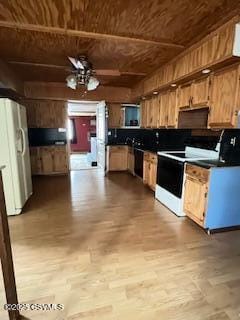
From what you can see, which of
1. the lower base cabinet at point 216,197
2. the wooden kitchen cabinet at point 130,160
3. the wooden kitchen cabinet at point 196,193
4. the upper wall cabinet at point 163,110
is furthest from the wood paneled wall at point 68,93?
the lower base cabinet at point 216,197

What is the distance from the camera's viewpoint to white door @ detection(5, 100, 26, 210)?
2918mm

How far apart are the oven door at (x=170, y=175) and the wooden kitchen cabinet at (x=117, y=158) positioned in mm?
2224

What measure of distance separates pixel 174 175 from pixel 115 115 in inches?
129

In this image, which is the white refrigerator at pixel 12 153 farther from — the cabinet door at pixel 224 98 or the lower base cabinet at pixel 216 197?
the cabinet door at pixel 224 98

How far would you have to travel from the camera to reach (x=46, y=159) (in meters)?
5.49

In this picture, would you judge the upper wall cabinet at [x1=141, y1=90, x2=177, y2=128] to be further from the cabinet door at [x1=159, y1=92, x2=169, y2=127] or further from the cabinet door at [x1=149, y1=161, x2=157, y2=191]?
the cabinet door at [x1=149, y1=161, x2=157, y2=191]

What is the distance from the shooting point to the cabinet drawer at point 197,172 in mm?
2531

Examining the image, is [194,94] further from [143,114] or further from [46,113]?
[46,113]

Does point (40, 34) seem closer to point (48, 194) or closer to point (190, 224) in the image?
point (48, 194)

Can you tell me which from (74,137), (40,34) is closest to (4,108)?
(40,34)

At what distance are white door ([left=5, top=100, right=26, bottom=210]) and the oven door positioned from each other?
95.1 inches

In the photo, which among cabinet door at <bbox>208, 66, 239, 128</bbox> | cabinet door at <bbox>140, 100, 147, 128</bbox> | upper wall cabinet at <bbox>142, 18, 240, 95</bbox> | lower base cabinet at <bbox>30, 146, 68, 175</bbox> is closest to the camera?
upper wall cabinet at <bbox>142, 18, 240, 95</bbox>

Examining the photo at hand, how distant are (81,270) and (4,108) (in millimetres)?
2413

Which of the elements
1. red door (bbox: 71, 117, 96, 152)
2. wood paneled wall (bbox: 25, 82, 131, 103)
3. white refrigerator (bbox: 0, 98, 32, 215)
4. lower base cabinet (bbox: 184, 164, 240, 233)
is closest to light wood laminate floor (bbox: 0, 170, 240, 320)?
lower base cabinet (bbox: 184, 164, 240, 233)
